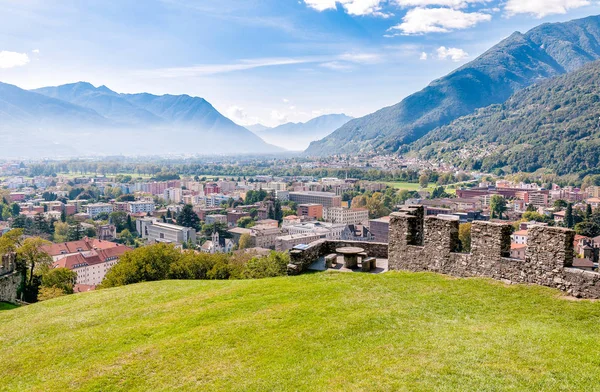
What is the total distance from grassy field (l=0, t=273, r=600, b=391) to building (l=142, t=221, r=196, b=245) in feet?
354

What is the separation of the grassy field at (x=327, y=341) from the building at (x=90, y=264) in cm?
6735

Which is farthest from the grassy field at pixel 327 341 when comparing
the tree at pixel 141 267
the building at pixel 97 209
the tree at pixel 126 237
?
the building at pixel 97 209

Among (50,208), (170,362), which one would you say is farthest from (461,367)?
(50,208)

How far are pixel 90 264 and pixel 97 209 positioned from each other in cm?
9309

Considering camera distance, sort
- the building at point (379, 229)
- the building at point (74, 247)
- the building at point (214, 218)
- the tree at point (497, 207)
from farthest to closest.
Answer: the building at point (214, 218)
the tree at point (497, 207)
the building at point (379, 229)
the building at point (74, 247)

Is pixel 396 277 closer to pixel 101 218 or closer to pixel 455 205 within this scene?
pixel 455 205

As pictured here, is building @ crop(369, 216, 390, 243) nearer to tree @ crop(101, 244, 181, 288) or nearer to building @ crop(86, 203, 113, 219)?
tree @ crop(101, 244, 181, 288)

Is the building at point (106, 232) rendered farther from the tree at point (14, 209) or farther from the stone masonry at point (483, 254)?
the stone masonry at point (483, 254)

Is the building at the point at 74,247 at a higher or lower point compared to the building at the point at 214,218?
higher

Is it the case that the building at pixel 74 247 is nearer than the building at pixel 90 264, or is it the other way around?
the building at pixel 90 264

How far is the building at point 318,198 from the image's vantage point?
177500 millimetres

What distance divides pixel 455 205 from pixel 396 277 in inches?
5327

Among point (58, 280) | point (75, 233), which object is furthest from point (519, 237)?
point (75, 233)

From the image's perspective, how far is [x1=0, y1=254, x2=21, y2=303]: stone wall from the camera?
24578 millimetres
